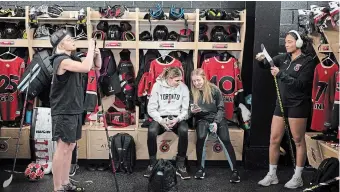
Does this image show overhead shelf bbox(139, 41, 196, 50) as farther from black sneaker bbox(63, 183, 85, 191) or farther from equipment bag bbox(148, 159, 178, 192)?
black sneaker bbox(63, 183, 85, 191)

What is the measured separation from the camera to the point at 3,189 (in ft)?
12.7

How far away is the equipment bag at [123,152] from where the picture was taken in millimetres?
4438

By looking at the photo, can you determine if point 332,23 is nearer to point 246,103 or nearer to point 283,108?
point 283,108

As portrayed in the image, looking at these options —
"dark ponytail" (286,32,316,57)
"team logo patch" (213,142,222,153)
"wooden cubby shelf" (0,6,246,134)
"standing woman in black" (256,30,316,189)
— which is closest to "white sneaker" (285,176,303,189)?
"standing woman in black" (256,30,316,189)

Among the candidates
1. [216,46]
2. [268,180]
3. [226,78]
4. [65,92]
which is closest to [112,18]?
[216,46]

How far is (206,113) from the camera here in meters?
4.46

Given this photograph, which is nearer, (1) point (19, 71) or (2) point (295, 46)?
(2) point (295, 46)

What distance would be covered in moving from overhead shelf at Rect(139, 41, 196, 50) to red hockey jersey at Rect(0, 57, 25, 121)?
4.28ft

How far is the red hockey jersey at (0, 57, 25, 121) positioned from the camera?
4.65m

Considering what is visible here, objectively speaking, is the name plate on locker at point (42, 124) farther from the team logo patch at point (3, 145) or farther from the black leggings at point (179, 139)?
the black leggings at point (179, 139)

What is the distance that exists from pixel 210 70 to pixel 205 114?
0.55 meters

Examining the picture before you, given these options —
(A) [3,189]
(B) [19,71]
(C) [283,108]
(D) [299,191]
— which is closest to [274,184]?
(D) [299,191]

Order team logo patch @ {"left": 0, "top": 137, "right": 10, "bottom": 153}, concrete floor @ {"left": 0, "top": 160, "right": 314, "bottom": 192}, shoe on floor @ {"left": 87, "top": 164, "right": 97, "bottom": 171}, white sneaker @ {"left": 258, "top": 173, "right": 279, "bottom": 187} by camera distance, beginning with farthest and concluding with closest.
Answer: team logo patch @ {"left": 0, "top": 137, "right": 10, "bottom": 153}, shoe on floor @ {"left": 87, "top": 164, "right": 97, "bottom": 171}, white sneaker @ {"left": 258, "top": 173, "right": 279, "bottom": 187}, concrete floor @ {"left": 0, "top": 160, "right": 314, "bottom": 192}

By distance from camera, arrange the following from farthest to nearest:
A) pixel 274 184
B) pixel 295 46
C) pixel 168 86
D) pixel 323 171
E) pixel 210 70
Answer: pixel 210 70 < pixel 168 86 < pixel 274 184 < pixel 295 46 < pixel 323 171
